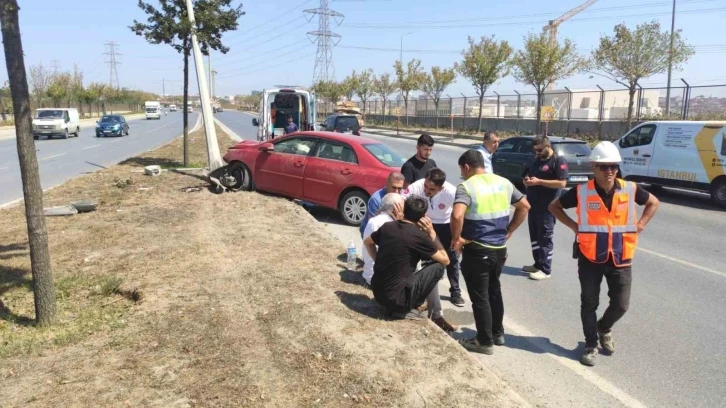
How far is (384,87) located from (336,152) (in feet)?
169

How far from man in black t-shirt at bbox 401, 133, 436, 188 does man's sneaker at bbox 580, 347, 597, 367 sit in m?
2.59

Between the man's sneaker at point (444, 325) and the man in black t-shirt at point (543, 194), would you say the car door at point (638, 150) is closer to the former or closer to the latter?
the man in black t-shirt at point (543, 194)

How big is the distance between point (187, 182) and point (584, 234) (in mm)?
10106

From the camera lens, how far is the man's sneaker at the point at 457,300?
5.54 m

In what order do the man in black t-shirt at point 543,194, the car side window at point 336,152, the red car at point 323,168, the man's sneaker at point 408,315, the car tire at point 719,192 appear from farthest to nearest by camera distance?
the car tire at point 719,192, the car side window at point 336,152, the red car at point 323,168, the man in black t-shirt at point 543,194, the man's sneaker at point 408,315

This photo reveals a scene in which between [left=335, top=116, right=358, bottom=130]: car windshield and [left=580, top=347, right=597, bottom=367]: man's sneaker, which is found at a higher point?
[left=335, top=116, right=358, bottom=130]: car windshield

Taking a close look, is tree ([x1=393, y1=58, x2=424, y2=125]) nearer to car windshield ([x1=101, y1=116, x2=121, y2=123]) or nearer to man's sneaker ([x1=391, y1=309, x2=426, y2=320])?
car windshield ([x1=101, y1=116, x2=121, y2=123])

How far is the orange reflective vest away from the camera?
13.3 ft

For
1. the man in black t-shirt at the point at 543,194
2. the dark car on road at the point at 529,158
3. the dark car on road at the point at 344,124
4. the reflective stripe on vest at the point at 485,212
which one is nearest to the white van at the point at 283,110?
the dark car on road at the point at 344,124

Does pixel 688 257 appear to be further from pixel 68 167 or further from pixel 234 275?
pixel 68 167

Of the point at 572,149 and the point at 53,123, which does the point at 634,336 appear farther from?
the point at 53,123

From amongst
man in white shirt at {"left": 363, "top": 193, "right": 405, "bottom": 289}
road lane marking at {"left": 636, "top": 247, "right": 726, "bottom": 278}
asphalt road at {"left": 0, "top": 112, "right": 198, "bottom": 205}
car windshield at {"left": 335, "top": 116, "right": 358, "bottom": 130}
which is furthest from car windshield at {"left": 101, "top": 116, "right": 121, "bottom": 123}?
man in white shirt at {"left": 363, "top": 193, "right": 405, "bottom": 289}

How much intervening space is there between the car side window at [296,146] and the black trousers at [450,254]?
201 inches

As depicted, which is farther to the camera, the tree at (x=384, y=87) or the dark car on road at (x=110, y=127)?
the tree at (x=384, y=87)
